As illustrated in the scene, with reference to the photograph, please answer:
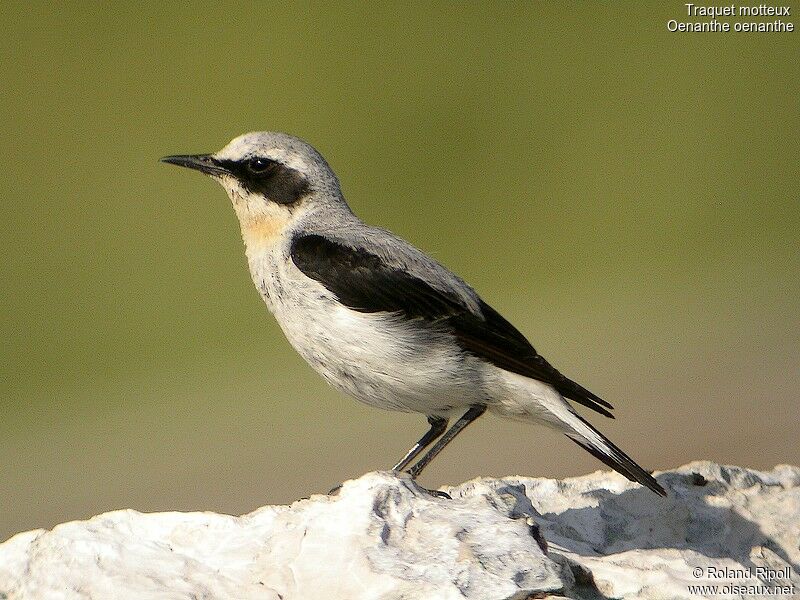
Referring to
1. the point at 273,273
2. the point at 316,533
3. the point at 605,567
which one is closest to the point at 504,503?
the point at 605,567

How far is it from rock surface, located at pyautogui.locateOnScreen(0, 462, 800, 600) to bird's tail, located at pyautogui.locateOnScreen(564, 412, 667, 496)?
10.8 inches

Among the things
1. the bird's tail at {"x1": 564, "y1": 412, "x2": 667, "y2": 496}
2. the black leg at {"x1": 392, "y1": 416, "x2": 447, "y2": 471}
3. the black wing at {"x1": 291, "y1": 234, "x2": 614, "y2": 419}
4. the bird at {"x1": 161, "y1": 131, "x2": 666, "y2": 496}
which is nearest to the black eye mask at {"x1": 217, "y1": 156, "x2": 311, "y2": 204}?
the bird at {"x1": 161, "y1": 131, "x2": 666, "y2": 496}

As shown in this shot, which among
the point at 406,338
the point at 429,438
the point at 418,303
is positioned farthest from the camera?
the point at 429,438

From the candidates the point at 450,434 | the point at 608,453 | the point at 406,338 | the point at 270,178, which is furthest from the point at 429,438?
the point at 270,178

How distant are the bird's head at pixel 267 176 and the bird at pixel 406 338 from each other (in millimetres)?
189

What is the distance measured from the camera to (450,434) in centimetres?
546

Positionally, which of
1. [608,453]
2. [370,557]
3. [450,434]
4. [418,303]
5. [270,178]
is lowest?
[370,557]

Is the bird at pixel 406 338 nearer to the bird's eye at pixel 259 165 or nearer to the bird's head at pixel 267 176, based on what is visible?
the bird's head at pixel 267 176

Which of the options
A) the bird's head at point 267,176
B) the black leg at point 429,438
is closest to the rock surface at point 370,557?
the black leg at point 429,438

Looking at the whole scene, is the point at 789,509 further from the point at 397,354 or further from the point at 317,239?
the point at 317,239

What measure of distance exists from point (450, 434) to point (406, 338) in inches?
26.9

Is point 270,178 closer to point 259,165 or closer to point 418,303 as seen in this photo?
point 259,165

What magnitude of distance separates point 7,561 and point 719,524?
321 cm

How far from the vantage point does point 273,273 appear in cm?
533
